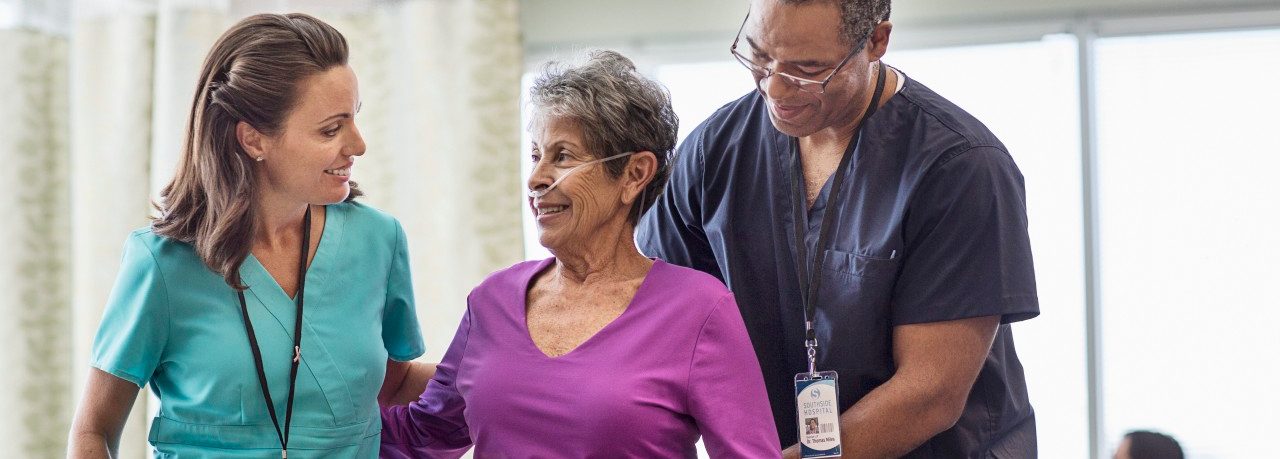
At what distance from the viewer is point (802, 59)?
1.61 m

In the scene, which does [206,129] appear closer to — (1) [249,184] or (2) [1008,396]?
(1) [249,184]

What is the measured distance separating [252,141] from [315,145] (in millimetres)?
88

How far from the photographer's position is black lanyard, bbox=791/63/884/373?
67.9 inches

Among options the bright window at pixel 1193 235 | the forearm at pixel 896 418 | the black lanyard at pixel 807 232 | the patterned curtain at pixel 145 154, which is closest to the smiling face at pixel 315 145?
the black lanyard at pixel 807 232

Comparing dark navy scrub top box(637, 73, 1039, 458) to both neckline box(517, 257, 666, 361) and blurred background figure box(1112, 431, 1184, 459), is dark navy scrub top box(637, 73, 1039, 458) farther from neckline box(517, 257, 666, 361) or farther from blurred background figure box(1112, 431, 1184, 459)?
A: blurred background figure box(1112, 431, 1184, 459)

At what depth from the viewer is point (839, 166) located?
1757 mm

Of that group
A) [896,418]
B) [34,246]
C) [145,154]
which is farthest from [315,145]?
[34,246]

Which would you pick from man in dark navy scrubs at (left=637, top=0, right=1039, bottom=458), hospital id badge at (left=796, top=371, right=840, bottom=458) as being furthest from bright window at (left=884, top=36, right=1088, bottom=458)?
hospital id badge at (left=796, top=371, right=840, bottom=458)

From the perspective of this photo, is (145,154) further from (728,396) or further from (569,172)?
(728,396)

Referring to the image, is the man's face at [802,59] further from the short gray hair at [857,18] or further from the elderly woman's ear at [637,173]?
the elderly woman's ear at [637,173]

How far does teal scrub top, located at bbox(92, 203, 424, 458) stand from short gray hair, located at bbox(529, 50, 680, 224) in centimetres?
46

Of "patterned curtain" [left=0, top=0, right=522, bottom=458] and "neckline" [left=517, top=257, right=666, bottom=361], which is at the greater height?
"patterned curtain" [left=0, top=0, right=522, bottom=458]

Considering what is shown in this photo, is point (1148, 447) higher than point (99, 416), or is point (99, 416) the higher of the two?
point (99, 416)

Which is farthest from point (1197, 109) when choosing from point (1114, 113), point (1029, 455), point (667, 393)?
point (667, 393)
